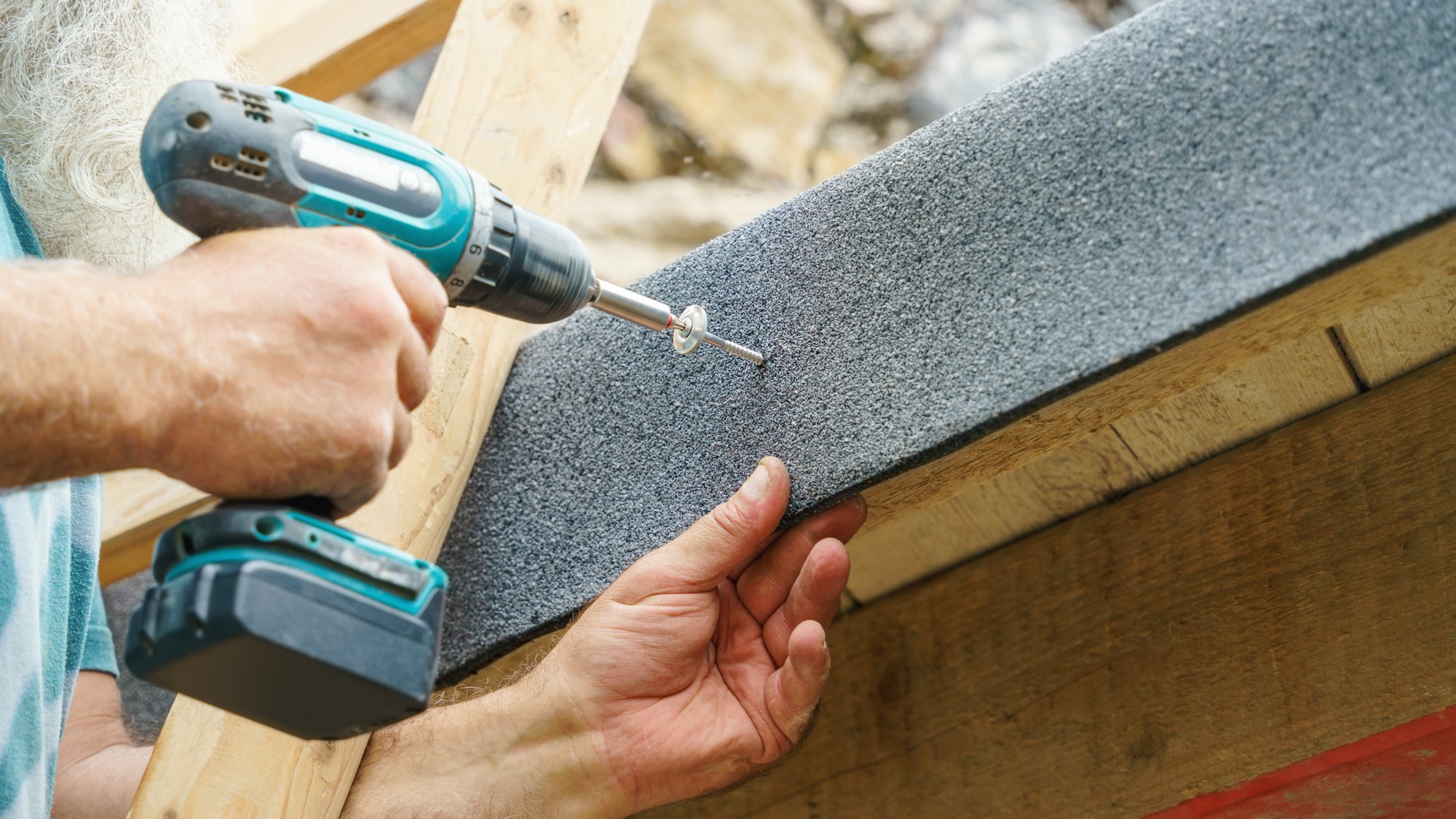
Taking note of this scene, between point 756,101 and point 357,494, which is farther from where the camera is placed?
point 756,101

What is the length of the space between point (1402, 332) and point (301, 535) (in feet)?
2.70

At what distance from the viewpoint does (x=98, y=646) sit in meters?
1.15

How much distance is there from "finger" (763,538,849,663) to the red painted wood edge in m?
0.34

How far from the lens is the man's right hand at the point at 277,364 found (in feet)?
1.89

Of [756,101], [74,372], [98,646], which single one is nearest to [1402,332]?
[74,372]

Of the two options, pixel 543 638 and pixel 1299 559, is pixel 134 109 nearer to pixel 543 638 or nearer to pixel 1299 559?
pixel 543 638

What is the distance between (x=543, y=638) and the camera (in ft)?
3.26

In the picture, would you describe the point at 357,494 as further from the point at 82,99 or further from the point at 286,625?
the point at 82,99

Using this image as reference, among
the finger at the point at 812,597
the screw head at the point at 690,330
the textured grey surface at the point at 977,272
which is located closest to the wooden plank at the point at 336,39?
the textured grey surface at the point at 977,272

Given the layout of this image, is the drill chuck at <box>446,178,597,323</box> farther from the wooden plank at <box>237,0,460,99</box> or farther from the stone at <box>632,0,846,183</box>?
the stone at <box>632,0,846,183</box>

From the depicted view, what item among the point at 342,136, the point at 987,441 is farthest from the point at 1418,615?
the point at 342,136

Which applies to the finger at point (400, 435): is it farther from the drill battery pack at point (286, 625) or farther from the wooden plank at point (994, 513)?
the wooden plank at point (994, 513)

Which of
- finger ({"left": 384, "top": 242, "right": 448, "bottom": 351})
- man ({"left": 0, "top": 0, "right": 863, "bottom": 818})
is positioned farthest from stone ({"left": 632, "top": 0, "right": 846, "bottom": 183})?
finger ({"left": 384, "top": 242, "right": 448, "bottom": 351})

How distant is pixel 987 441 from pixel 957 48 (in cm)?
156
